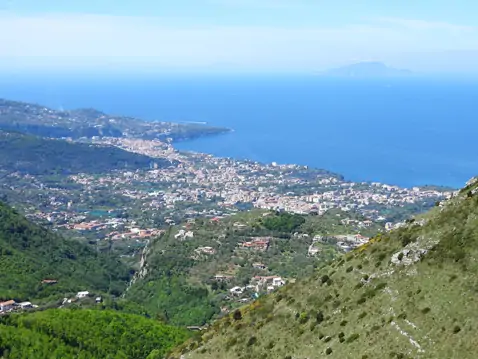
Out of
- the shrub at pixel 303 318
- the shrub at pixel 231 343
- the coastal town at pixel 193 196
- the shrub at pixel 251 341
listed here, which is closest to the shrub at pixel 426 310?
the shrub at pixel 303 318

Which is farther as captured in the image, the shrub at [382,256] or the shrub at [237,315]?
the shrub at [237,315]

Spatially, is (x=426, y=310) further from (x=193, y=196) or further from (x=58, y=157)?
(x=58, y=157)

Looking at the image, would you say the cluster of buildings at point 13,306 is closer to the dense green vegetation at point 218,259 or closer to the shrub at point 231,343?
the dense green vegetation at point 218,259

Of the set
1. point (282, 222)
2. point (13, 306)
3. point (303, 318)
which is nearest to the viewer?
point (303, 318)

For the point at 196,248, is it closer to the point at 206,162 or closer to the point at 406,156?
the point at 206,162

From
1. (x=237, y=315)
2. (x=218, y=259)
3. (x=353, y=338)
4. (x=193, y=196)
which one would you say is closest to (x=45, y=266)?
(x=218, y=259)

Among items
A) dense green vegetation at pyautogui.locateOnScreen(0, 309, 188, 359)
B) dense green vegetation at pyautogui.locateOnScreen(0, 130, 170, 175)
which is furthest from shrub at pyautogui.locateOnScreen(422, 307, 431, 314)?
dense green vegetation at pyautogui.locateOnScreen(0, 130, 170, 175)

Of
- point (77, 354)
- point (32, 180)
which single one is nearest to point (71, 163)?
point (32, 180)
